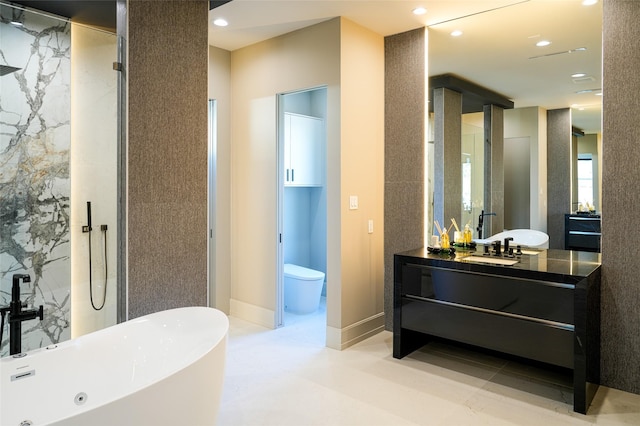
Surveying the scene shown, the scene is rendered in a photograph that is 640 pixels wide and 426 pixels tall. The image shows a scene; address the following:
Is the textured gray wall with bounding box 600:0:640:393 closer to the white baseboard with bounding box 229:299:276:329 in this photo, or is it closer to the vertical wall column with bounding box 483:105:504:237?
the vertical wall column with bounding box 483:105:504:237

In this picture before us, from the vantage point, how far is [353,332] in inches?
148

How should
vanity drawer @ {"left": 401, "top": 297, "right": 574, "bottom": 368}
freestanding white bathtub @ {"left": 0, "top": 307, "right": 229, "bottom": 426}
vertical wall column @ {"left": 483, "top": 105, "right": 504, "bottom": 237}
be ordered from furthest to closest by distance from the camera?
1. vertical wall column @ {"left": 483, "top": 105, "right": 504, "bottom": 237}
2. vanity drawer @ {"left": 401, "top": 297, "right": 574, "bottom": 368}
3. freestanding white bathtub @ {"left": 0, "top": 307, "right": 229, "bottom": 426}

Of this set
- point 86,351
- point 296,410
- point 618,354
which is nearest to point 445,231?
point 618,354

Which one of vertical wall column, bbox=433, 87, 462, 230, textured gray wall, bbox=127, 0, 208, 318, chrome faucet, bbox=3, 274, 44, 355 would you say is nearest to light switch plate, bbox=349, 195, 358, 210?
vertical wall column, bbox=433, 87, 462, 230

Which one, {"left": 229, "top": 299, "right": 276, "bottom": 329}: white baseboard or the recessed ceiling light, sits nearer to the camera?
the recessed ceiling light

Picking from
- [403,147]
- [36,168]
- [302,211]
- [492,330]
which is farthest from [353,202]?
[36,168]

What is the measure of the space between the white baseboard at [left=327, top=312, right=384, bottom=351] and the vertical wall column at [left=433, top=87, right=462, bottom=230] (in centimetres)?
108

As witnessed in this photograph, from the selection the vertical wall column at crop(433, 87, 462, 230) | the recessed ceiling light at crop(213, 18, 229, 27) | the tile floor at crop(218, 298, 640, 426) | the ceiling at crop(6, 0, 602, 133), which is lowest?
the tile floor at crop(218, 298, 640, 426)

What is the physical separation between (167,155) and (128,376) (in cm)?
132

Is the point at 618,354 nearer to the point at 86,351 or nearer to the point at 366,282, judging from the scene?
the point at 366,282

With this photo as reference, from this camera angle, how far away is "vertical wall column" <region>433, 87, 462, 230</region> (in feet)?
12.5

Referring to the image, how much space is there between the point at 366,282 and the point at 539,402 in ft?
5.39

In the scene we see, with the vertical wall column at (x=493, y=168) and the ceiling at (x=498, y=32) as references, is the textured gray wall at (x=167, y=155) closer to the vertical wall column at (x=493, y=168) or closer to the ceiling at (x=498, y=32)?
the ceiling at (x=498, y=32)

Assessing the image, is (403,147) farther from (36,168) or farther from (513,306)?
(36,168)
